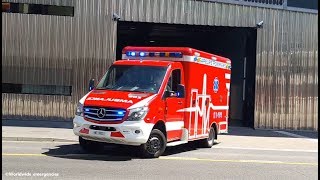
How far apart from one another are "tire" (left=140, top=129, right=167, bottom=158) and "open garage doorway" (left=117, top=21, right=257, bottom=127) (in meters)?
12.4

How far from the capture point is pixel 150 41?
107ft

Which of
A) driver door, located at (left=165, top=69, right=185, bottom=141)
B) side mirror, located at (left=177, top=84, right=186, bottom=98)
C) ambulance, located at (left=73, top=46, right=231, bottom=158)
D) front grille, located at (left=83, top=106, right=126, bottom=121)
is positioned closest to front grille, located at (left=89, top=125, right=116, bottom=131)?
ambulance, located at (left=73, top=46, right=231, bottom=158)

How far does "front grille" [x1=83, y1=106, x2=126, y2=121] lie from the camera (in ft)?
36.3

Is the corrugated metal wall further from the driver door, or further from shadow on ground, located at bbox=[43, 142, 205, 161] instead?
the driver door

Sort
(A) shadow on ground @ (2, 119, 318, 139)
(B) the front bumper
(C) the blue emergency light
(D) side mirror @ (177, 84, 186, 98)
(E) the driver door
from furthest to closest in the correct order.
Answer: (A) shadow on ground @ (2, 119, 318, 139), (C) the blue emergency light, (D) side mirror @ (177, 84, 186, 98), (E) the driver door, (B) the front bumper

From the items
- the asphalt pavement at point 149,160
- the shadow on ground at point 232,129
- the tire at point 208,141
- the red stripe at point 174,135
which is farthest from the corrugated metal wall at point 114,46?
the red stripe at point 174,135

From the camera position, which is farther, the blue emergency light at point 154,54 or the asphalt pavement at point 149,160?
the blue emergency light at point 154,54

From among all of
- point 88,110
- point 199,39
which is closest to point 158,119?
point 88,110

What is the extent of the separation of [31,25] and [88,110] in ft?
38.9

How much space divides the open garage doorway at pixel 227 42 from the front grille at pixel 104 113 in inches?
500

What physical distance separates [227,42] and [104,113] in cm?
1816

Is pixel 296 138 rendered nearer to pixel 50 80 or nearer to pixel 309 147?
pixel 309 147

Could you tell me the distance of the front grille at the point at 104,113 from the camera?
436 inches

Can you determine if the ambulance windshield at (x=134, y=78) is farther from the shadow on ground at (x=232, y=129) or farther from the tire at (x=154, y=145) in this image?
the shadow on ground at (x=232, y=129)
